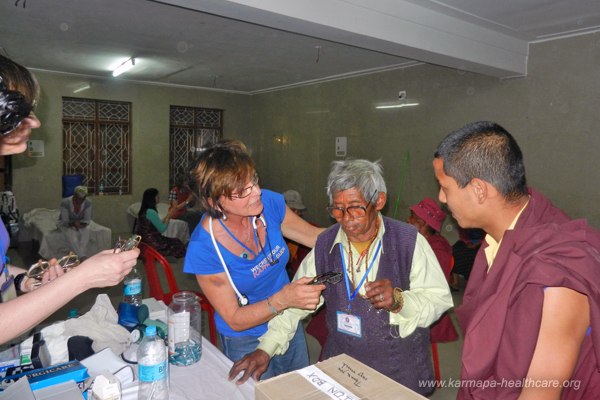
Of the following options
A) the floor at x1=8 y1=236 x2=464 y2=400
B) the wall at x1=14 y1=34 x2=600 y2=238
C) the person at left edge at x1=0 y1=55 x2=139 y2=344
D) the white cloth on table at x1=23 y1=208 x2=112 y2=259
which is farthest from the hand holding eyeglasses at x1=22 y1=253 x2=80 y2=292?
the wall at x1=14 y1=34 x2=600 y2=238

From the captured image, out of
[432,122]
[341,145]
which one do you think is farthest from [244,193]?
[341,145]

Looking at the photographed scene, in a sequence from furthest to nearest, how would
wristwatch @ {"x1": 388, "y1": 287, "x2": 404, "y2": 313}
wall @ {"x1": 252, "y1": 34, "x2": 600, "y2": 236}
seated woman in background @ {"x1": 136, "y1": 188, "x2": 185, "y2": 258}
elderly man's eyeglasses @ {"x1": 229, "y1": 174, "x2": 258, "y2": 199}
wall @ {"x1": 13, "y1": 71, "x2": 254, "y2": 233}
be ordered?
wall @ {"x1": 13, "y1": 71, "x2": 254, "y2": 233}
seated woman in background @ {"x1": 136, "y1": 188, "x2": 185, "y2": 258}
wall @ {"x1": 252, "y1": 34, "x2": 600, "y2": 236}
elderly man's eyeglasses @ {"x1": 229, "y1": 174, "x2": 258, "y2": 199}
wristwatch @ {"x1": 388, "y1": 287, "x2": 404, "y2": 313}

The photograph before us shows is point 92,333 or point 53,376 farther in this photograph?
point 92,333

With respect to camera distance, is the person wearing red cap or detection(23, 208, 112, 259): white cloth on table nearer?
the person wearing red cap

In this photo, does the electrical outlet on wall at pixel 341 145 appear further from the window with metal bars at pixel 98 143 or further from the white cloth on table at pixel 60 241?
the window with metal bars at pixel 98 143

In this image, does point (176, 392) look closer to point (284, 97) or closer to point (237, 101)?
point (284, 97)

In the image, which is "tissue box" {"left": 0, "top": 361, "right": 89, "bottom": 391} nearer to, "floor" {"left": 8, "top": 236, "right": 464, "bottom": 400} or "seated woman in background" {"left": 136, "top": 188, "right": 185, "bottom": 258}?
"floor" {"left": 8, "top": 236, "right": 464, "bottom": 400}

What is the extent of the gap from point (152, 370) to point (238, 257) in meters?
0.61

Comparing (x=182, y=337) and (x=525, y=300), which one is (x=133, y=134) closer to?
(x=182, y=337)

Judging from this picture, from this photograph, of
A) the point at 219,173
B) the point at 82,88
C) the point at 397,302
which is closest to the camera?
the point at 397,302

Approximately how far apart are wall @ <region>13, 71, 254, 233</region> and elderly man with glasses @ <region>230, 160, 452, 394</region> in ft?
26.5

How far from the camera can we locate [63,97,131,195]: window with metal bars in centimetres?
851

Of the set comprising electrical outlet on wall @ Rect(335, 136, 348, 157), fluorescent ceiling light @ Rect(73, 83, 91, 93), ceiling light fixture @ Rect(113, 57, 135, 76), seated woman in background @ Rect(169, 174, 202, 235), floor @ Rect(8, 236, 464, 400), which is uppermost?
ceiling light fixture @ Rect(113, 57, 135, 76)

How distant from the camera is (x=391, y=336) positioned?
1.63m
